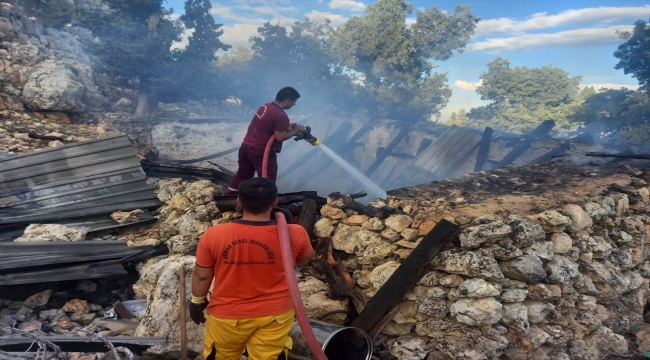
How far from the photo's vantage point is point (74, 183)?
16.7ft

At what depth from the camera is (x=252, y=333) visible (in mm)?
2068

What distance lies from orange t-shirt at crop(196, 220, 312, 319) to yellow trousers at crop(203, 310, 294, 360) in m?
0.05

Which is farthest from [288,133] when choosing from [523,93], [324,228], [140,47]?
[523,93]

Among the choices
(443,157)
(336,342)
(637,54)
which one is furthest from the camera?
(637,54)

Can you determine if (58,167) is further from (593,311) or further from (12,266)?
(593,311)

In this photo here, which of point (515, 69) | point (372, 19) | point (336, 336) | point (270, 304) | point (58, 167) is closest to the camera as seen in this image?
point (270, 304)

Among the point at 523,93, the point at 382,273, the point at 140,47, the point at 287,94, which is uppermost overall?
the point at 523,93

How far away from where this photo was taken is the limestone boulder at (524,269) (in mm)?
3104

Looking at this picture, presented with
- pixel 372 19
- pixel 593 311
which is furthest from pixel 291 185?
pixel 372 19

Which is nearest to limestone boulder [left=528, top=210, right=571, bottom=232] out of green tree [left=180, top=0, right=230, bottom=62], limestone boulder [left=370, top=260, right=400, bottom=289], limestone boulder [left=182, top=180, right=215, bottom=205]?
limestone boulder [left=370, top=260, right=400, bottom=289]

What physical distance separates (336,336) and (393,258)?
1.04 metres

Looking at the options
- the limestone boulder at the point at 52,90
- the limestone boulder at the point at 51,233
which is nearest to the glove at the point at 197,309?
the limestone boulder at the point at 51,233

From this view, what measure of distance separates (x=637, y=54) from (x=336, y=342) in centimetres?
1532

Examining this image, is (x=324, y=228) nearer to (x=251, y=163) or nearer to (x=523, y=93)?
(x=251, y=163)
